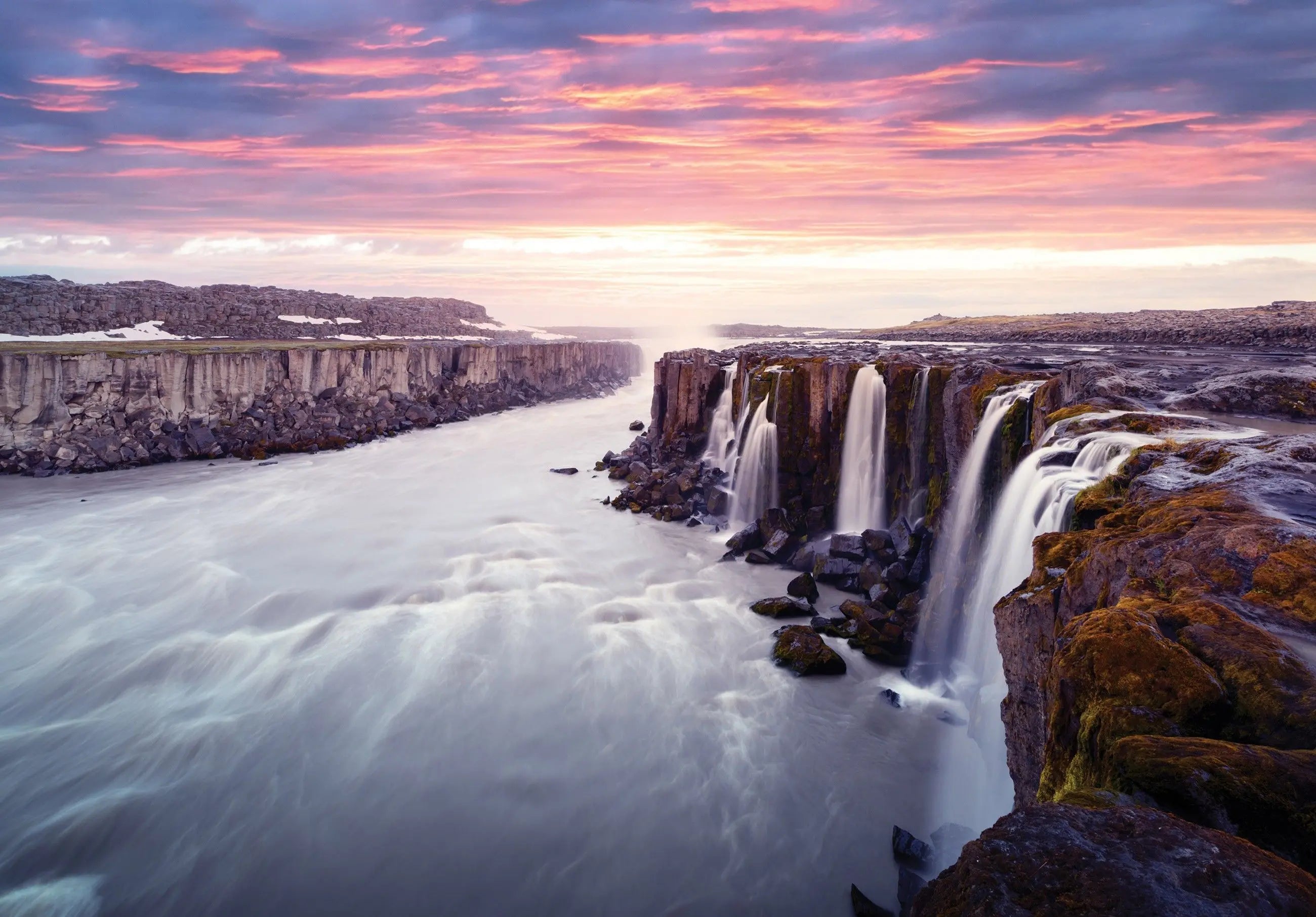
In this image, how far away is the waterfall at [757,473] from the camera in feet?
67.7

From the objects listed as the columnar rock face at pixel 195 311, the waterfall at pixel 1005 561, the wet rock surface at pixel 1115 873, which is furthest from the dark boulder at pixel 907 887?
the columnar rock face at pixel 195 311

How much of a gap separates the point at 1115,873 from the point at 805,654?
911cm

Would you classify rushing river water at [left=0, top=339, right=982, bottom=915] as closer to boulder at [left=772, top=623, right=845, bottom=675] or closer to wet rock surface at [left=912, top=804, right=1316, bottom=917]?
boulder at [left=772, top=623, right=845, bottom=675]

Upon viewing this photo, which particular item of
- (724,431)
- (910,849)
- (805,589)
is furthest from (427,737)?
(724,431)

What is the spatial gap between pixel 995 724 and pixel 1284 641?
535 cm

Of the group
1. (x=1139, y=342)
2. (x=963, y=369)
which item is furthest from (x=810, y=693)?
(x=1139, y=342)

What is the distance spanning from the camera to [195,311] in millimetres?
50938

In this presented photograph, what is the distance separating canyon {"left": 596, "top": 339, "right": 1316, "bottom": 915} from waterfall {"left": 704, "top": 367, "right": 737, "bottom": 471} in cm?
353

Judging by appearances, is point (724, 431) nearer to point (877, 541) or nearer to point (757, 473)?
point (757, 473)

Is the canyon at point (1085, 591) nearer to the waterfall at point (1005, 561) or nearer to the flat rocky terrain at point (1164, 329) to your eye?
the waterfall at point (1005, 561)

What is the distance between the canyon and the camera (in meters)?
2.90

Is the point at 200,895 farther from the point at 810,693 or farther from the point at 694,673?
the point at 810,693

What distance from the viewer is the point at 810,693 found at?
36.0 feet

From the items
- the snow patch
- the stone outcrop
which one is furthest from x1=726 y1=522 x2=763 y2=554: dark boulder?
the snow patch
